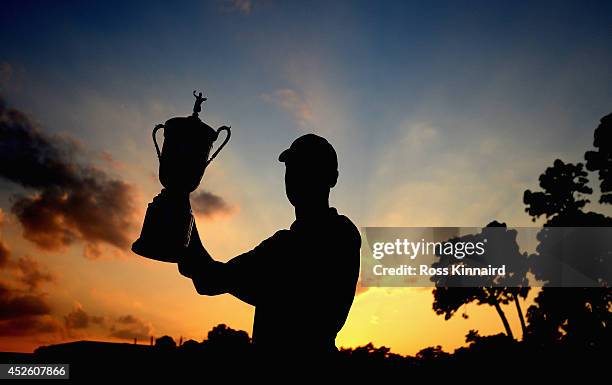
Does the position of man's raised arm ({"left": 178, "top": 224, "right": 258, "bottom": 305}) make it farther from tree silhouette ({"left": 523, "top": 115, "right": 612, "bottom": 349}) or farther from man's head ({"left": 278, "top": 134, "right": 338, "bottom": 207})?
tree silhouette ({"left": 523, "top": 115, "right": 612, "bottom": 349})

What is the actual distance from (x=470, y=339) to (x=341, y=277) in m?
35.7

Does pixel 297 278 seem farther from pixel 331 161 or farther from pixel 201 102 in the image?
pixel 201 102

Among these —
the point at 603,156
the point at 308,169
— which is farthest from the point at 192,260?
the point at 603,156

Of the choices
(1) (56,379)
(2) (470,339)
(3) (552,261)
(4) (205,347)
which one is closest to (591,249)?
(3) (552,261)

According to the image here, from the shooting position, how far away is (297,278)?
6.58 ft

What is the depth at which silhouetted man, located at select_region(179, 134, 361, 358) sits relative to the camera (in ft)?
6.30

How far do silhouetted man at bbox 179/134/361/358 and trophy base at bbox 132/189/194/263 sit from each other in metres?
0.09

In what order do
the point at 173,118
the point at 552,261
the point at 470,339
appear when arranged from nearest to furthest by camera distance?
the point at 173,118, the point at 552,261, the point at 470,339

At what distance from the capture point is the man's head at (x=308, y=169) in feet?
7.09

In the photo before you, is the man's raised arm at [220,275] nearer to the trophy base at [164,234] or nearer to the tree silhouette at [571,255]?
the trophy base at [164,234]

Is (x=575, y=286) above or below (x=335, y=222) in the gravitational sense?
above

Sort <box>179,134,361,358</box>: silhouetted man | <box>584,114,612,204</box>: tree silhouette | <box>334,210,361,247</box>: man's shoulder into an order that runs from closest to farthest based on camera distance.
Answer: <box>179,134,361,358</box>: silhouetted man < <box>334,210,361,247</box>: man's shoulder < <box>584,114,612,204</box>: tree silhouette

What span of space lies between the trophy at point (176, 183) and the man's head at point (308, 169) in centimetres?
54

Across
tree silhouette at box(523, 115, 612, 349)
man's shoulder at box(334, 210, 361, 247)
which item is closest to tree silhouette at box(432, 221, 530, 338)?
tree silhouette at box(523, 115, 612, 349)
